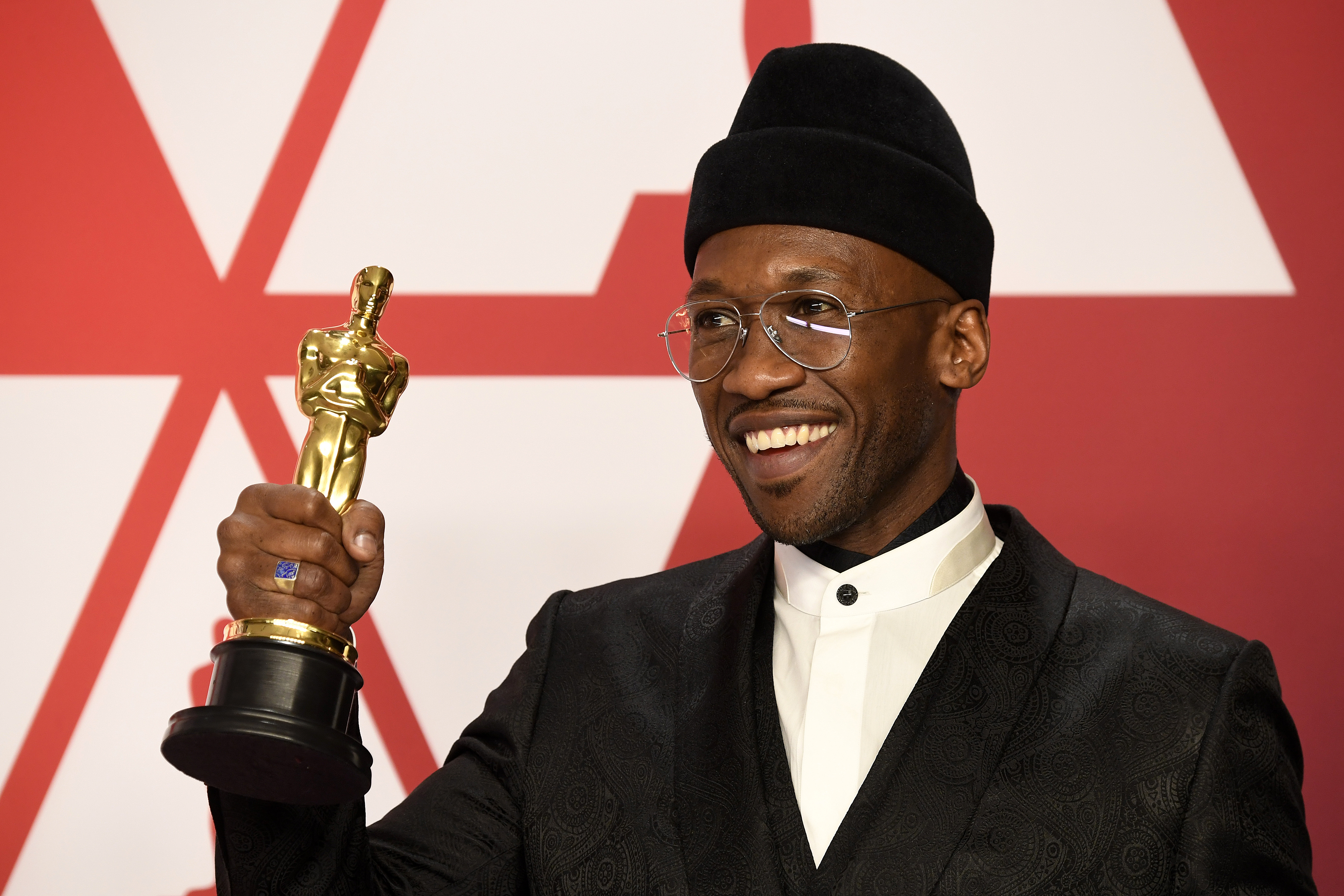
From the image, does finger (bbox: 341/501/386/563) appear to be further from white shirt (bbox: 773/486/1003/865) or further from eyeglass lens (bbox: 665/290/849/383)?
white shirt (bbox: 773/486/1003/865)

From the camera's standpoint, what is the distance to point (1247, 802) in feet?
4.91

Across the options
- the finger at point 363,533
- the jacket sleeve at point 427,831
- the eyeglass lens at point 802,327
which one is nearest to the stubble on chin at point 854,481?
the eyeglass lens at point 802,327

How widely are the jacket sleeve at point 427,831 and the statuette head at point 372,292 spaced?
1.89 feet

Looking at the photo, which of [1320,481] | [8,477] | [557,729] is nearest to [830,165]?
[557,729]

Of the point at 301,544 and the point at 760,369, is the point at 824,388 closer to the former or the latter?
the point at 760,369

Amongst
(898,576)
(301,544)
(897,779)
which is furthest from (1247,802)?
(301,544)

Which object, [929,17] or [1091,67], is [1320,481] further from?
[929,17]

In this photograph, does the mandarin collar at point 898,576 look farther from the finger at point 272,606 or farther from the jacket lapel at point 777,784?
the finger at point 272,606

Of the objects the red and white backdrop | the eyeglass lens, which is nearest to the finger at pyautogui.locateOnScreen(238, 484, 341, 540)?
the eyeglass lens

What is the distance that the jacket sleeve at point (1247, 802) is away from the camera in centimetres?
146

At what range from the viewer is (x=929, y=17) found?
9.09 feet

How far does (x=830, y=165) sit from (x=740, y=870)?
0.94 meters

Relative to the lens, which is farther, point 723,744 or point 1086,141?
point 1086,141

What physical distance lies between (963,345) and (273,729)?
110 cm
